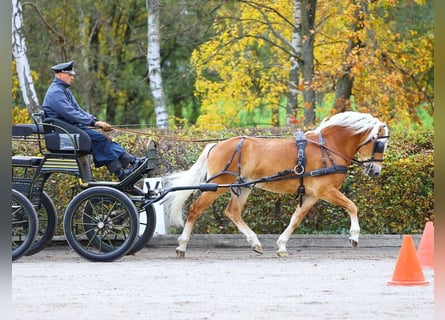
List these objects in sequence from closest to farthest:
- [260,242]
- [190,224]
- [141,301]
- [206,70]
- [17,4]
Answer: [141,301]
[190,224]
[260,242]
[17,4]
[206,70]

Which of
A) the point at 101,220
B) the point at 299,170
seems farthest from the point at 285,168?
the point at 101,220

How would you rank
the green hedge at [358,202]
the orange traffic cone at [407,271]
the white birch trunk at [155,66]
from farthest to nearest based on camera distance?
the white birch trunk at [155,66], the green hedge at [358,202], the orange traffic cone at [407,271]

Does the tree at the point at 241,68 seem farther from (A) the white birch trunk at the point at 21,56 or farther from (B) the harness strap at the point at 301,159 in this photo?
(B) the harness strap at the point at 301,159

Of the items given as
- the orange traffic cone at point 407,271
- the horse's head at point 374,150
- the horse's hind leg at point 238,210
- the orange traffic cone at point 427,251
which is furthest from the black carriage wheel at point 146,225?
the orange traffic cone at point 407,271

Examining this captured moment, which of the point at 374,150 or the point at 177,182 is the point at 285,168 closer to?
the point at 374,150

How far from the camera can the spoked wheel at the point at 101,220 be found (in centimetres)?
1203

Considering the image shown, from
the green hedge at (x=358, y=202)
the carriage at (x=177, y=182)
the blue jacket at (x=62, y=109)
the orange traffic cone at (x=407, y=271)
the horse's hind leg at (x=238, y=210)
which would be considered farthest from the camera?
the green hedge at (x=358, y=202)

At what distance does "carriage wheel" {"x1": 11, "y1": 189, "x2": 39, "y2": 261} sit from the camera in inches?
467

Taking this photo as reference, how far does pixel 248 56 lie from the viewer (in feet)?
82.4

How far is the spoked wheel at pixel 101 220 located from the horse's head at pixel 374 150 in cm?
325

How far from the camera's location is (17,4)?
2077cm

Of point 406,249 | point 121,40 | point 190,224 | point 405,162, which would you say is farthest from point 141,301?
point 121,40

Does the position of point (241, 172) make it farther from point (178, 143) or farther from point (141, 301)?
point (141, 301)

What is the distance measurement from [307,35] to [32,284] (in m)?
11.9
